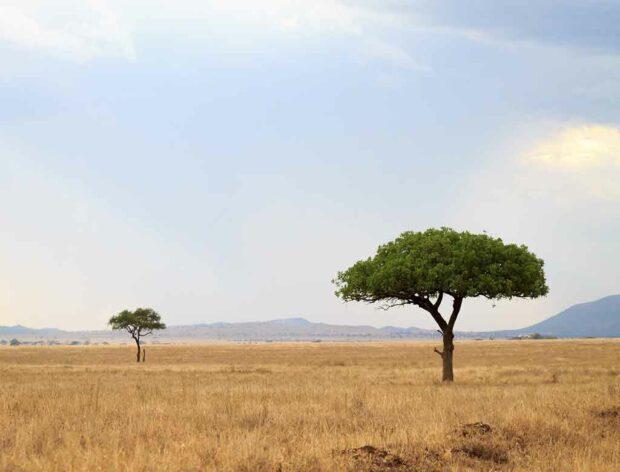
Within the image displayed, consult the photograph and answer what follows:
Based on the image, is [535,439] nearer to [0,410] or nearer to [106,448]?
[106,448]

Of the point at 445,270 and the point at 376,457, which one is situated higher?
the point at 445,270

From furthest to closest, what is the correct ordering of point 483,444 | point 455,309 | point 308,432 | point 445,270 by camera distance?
Result: point 455,309 → point 445,270 → point 308,432 → point 483,444

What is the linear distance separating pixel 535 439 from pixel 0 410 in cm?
1424

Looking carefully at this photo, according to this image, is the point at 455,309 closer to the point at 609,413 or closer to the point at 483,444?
the point at 609,413

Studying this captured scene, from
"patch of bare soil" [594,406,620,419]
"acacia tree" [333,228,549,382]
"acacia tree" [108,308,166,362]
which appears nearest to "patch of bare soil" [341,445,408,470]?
"patch of bare soil" [594,406,620,419]

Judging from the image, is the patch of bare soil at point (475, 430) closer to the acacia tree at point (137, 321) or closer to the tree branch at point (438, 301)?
the tree branch at point (438, 301)

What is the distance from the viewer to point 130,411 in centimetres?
1798

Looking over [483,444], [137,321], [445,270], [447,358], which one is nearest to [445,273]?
[445,270]

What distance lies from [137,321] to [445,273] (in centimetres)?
6798

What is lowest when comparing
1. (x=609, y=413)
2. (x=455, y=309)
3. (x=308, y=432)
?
(x=609, y=413)

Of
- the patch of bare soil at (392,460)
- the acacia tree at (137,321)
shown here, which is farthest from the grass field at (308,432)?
the acacia tree at (137,321)

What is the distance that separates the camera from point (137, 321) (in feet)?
309

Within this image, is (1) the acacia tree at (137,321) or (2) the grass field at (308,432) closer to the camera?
(2) the grass field at (308,432)

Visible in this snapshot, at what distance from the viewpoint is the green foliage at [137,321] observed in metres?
92.8
